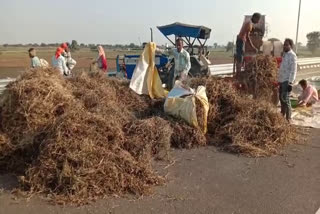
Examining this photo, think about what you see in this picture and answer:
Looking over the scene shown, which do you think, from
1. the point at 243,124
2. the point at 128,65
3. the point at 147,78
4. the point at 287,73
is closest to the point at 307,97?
the point at 287,73

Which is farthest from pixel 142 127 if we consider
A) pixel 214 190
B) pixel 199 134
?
pixel 214 190

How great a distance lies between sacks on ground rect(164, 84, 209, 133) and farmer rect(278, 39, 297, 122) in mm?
2173

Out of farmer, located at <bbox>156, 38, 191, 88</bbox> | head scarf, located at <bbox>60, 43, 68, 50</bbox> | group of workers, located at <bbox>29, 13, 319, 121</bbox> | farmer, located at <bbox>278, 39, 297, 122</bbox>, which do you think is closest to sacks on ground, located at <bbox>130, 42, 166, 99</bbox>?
group of workers, located at <bbox>29, 13, 319, 121</bbox>

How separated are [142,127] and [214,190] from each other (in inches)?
73.6

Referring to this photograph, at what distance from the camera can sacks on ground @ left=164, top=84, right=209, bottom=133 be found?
610 centimetres

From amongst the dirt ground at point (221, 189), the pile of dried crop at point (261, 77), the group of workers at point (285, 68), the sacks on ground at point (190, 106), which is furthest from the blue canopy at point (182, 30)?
the dirt ground at point (221, 189)

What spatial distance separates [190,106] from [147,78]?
1848 mm

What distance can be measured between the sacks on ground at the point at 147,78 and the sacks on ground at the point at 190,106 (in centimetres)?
110

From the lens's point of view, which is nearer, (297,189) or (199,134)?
(297,189)

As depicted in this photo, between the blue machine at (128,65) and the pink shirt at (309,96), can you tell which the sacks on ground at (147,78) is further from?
the blue machine at (128,65)

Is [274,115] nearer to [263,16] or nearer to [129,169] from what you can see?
[129,169]

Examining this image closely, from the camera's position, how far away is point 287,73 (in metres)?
7.32

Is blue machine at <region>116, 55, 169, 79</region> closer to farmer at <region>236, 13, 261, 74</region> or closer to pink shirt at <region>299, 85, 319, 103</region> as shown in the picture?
farmer at <region>236, 13, 261, 74</region>

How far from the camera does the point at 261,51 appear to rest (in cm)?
906
